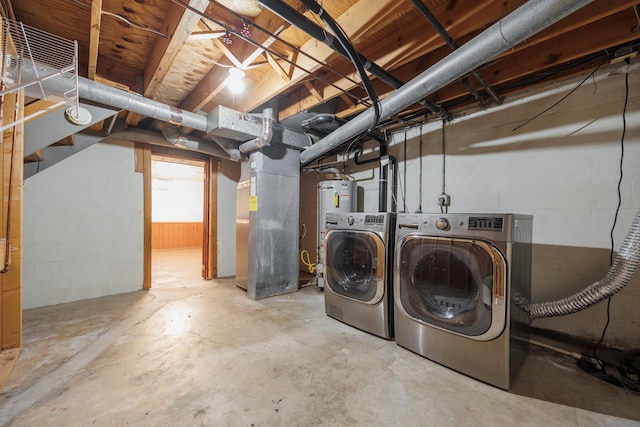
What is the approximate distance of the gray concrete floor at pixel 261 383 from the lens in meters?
1.24

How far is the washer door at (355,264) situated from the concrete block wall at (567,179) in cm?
115

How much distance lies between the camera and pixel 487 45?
4.29 feet

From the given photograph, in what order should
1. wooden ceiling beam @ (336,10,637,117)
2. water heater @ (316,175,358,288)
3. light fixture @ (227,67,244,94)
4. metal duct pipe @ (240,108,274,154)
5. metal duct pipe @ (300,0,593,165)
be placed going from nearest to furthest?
metal duct pipe @ (300,0,593,165) → wooden ceiling beam @ (336,10,637,117) → light fixture @ (227,67,244,94) → metal duct pipe @ (240,108,274,154) → water heater @ (316,175,358,288)

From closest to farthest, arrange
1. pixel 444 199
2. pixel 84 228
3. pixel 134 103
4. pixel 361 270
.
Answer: pixel 134 103 → pixel 361 270 → pixel 444 199 → pixel 84 228

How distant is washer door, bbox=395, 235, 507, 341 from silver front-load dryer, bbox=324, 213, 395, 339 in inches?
7.0

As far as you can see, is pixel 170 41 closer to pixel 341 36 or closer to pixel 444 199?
pixel 341 36

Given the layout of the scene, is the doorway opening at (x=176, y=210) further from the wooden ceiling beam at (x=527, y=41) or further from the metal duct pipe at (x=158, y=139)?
the wooden ceiling beam at (x=527, y=41)

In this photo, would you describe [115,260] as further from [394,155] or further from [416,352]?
[394,155]

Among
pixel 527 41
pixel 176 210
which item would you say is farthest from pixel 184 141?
pixel 176 210

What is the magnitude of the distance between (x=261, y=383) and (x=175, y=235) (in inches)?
285

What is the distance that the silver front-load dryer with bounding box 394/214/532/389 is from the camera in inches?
55.6

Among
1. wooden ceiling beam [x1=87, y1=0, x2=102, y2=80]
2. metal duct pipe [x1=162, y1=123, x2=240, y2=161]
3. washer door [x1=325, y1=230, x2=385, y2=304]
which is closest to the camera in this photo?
wooden ceiling beam [x1=87, y1=0, x2=102, y2=80]

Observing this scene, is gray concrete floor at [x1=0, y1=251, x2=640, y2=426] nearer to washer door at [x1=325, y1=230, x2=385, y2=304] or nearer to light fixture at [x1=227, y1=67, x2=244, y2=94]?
washer door at [x1=325, y1=230, x2=385, y2=304]

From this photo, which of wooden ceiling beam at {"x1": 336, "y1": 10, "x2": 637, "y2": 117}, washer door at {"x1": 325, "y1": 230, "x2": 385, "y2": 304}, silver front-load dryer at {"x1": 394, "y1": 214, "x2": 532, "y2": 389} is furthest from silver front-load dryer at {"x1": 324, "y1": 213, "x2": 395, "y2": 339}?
wooden ceiling beam at {"x1": 336, "y1": 10, "x2": 637, "y2": 117}
